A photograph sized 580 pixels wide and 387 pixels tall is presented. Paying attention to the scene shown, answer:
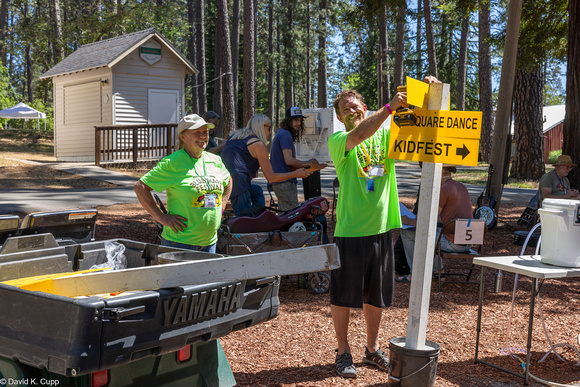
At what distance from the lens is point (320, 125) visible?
30.3 meters

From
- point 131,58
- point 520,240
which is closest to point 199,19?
point 131,58

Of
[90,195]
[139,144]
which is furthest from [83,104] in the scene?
[90,195]

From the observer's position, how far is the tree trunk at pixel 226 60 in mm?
19250

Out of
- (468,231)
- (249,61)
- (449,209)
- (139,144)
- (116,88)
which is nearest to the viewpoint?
(468,231)

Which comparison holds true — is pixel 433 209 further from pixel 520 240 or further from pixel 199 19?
pixel 199 19

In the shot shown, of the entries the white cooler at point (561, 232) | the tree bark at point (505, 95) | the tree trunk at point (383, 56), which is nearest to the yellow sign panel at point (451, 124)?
the white cooler at point (561, 232)

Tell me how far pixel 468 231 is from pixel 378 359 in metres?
2.75

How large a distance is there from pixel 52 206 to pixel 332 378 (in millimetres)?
8368

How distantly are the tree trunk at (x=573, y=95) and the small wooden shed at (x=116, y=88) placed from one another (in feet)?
53.0

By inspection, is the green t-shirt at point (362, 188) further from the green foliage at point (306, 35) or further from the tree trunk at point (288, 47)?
the tree trunk at point (288, 47)

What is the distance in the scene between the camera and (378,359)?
14.0ft

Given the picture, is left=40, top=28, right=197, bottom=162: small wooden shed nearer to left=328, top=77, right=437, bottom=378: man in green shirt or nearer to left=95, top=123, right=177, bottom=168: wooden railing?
left=95, top=123, right=177, bottom=168: wooden railing

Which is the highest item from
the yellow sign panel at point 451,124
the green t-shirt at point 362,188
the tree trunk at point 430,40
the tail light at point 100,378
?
the tree trunk at point 430,40

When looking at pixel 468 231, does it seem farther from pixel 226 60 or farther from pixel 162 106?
pixel 162 106
